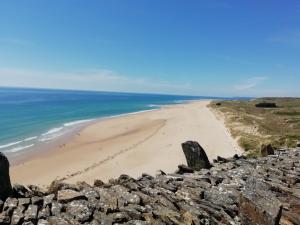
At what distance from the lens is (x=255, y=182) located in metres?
11.7

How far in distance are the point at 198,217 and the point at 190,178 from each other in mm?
3931

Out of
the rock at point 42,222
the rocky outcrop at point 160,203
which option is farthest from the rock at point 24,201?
the rock at point 42,222

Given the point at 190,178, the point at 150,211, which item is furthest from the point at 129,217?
Result: the point at 190,178

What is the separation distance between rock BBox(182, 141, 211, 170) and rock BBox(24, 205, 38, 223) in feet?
29.7

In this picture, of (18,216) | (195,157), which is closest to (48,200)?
(18,216)

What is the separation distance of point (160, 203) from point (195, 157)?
23.4 feet

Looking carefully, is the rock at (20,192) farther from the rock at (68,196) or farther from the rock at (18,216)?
the rock at (18,216)

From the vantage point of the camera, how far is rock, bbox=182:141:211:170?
52.4ft

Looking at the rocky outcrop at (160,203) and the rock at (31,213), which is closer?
the rock at (31,213)

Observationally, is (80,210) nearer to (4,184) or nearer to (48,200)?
(48,200)

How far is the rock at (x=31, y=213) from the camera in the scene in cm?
785

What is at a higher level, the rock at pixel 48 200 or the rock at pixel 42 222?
the rock at pixel 48 200

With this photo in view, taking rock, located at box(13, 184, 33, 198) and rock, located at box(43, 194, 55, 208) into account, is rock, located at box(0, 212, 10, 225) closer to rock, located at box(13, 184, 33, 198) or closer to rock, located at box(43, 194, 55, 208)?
rock, located at box(43, 194, 55, 208)

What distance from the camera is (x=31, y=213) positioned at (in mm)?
8086
